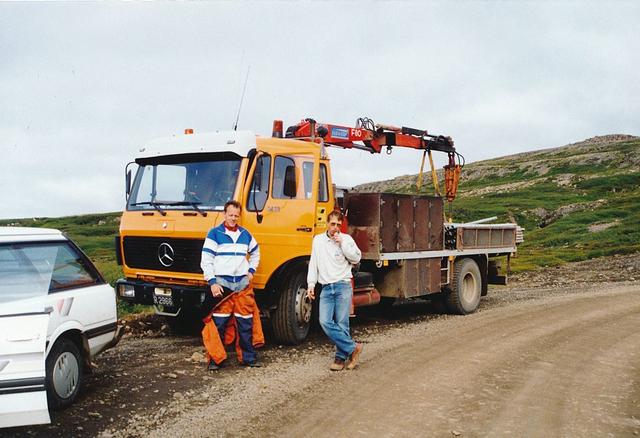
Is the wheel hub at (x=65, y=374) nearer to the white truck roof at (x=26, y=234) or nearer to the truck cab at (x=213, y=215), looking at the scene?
the white truck roof at (x=26, y=234)

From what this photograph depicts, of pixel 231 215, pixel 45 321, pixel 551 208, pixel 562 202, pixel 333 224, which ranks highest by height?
pixel 562 202

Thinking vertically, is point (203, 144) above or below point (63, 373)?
above

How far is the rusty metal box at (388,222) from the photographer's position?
9867mm

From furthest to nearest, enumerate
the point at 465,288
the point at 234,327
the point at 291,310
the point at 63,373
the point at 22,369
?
the point at 465,288 → the point at 291,310 → the point at 234,327 → the point at 63,373 → the point at 22,369

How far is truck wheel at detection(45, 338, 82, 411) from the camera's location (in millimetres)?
5406

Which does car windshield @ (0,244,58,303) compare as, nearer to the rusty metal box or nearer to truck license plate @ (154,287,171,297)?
truck license plate @ (154,287,171,297)

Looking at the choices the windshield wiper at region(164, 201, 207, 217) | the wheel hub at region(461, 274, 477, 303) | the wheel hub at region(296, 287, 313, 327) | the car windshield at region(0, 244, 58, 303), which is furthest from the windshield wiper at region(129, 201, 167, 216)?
the wheel hub at region(461, 274, 477, 303)

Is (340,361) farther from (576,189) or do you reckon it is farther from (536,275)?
(576,189)

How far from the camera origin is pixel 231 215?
23.4 feet

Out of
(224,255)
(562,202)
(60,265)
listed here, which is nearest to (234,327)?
(224,255)

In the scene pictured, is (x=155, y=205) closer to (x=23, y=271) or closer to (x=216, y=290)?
(x=216, y=290)

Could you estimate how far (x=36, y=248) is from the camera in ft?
18.9

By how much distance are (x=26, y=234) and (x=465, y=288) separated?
29.5 feet

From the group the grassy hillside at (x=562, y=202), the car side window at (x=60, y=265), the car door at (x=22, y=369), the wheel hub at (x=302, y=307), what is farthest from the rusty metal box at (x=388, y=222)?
the car door at (x=22, y=369)
